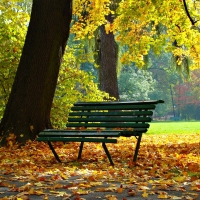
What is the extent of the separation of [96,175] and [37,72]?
4.15 metres

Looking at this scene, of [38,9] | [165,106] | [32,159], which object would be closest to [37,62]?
[38,9]

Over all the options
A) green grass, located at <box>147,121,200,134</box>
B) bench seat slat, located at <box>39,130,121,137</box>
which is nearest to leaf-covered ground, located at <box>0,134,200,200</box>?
bench seat slat, located at <box>39,130,121,137</box>

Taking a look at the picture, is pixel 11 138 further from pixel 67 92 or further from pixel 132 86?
pixel 132 86

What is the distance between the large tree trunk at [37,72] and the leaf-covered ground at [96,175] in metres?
0.60

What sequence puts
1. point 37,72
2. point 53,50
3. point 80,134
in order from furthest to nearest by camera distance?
point 53,50, point 37,72, point 80,134

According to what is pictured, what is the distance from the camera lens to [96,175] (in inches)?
227

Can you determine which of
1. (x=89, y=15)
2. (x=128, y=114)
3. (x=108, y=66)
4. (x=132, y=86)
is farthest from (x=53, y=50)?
(x=132, y=86)

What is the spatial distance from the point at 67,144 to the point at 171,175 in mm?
4398

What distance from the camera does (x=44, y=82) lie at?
9.60 metres

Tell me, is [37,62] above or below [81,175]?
above

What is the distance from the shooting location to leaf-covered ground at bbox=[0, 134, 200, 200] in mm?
4758

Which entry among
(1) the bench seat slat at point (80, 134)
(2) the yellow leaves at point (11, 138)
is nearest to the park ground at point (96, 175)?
(2) the yellow leaves at point (11, 138)

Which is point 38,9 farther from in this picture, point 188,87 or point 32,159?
point 188,87

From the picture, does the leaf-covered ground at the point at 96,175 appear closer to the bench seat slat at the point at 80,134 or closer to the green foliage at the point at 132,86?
the bench seat slat at the point at 80,134
